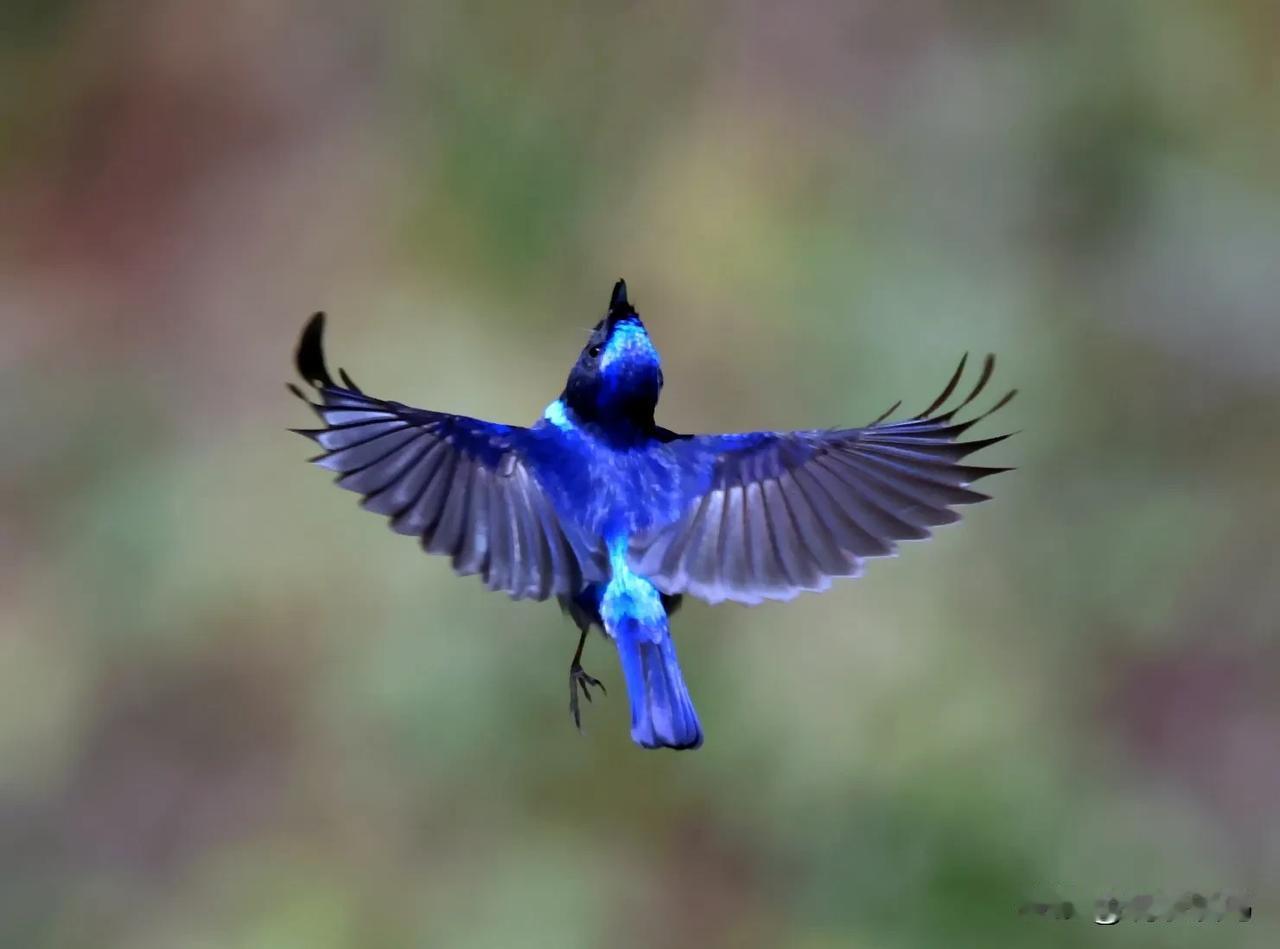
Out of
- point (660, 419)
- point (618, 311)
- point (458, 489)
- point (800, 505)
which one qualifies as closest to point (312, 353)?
point (458, 489)

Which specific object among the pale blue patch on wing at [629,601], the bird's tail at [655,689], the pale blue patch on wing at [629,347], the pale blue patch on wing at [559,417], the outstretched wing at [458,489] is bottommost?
the bird's tail at [655,689]

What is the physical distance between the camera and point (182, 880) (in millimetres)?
4312

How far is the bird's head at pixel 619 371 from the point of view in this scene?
2.37 meters

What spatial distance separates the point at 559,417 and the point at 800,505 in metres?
0.44

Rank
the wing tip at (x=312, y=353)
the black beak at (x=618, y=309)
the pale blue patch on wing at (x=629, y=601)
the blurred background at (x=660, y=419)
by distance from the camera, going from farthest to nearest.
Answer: the blurred background at (x=660, y=419)
the pale blue patch on wing at (x=629, y=601)
the black beak at (x=618, y=309)
the wing tip at (x=312, y=353)

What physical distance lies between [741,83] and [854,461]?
305 cm

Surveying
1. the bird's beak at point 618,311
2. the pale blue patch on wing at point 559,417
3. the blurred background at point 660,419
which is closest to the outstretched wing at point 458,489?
the pale blue patch on wing at point 559,417

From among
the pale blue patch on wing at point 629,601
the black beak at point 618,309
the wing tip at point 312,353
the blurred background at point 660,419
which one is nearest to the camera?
the wing tip at point 312,353

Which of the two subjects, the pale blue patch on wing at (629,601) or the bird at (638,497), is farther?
the pale blue patch on wing at (629,601)

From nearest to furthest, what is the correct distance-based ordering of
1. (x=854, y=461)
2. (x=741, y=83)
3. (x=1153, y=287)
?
(x=854, y=461) → (x=1153, y=287) → (x=741, y=83)

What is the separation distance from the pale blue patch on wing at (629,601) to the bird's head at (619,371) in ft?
0.79

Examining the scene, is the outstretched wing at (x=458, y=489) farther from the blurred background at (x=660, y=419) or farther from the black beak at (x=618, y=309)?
the blurred background at (x=660, y=419)

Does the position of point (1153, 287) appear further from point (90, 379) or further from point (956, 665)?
point (90, 379)

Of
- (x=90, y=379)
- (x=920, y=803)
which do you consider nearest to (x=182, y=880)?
(x=90, y=379)
